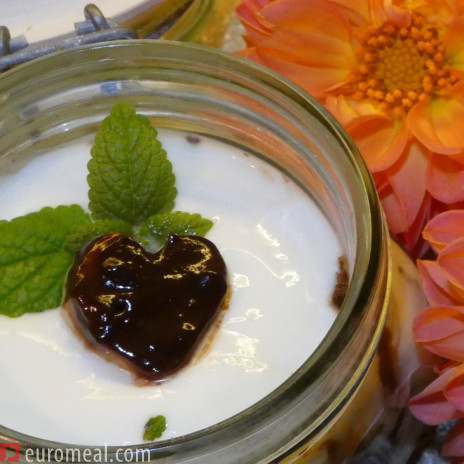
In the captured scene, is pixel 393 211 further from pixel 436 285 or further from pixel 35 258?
pixel 35 258

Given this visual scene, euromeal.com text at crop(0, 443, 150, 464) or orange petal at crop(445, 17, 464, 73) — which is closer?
euromeal.com text at crop(0, 443, 150, 464)

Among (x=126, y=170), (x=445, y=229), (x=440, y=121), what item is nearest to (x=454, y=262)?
(x=445, y=229)

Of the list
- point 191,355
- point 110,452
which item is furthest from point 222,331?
point 110,452

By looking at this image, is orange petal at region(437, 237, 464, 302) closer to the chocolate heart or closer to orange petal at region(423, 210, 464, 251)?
orange petal at region(423, 210, 464, 251)

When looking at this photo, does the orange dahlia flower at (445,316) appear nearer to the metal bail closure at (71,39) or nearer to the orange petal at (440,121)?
the orange petal at (440,121)

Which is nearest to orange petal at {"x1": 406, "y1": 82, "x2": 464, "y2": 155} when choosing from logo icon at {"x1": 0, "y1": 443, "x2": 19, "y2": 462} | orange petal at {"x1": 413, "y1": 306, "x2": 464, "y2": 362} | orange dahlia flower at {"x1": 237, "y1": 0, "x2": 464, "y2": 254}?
orange dahlia flower at {"x1": 237, "y1": 0, "x2": 464, "y2": 254}

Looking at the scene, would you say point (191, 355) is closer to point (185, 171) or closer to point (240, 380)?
point (240, 380)

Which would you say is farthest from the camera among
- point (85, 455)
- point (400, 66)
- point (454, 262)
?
point (400, 66)
